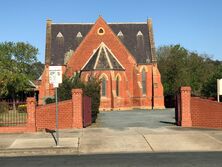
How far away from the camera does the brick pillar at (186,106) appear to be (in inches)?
892

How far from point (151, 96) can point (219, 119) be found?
38.1 metres

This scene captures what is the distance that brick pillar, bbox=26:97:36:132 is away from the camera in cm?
2130

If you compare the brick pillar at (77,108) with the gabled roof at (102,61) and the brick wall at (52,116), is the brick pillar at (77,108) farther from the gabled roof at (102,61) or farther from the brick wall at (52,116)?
the gabled roof at (102,61)

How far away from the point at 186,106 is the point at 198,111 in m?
0.65

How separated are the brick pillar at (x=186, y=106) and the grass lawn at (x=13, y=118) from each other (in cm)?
814

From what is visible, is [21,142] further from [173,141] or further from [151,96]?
[151,96]

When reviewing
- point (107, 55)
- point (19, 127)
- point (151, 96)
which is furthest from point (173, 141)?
point (151, 96)

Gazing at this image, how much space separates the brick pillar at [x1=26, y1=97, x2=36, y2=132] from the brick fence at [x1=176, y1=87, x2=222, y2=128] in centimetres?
750

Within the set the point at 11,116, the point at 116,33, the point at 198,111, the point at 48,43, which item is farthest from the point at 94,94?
the point at 116,33

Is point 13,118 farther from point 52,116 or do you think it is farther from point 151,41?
point 151,41

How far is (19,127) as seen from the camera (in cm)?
2120

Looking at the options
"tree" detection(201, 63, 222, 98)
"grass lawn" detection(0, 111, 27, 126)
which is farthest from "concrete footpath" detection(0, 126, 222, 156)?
"tree" detection(201, 63, 222, 98)

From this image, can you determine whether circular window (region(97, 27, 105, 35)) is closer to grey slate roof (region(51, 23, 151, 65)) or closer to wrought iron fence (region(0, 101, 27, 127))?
grey slate roof (region(51, 23, 151, 65))

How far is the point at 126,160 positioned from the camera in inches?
511
